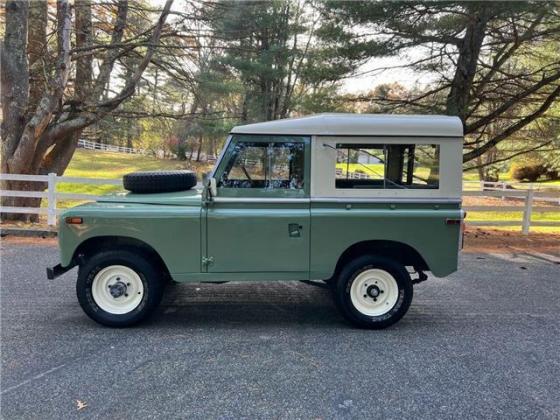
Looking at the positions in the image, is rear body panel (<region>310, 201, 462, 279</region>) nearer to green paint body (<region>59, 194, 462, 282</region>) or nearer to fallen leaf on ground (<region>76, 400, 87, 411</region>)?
green paint body (<region>59, 194, 462, 282</region>)

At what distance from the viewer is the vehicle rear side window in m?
4.27

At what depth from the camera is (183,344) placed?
12.9 ft

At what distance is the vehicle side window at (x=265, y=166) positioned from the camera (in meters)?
4.23

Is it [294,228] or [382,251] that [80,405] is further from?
[382,251]

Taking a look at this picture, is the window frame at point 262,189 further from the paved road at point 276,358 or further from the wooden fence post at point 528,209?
the wooden fence post at point 528,209

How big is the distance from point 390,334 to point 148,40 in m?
9.34

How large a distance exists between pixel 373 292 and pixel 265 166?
1729 millimetres

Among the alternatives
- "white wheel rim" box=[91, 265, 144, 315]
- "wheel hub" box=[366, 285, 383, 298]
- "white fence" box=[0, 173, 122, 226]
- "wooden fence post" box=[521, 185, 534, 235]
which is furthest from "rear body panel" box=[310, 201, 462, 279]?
"wooden fence post" box=[521, 185, 534, 235]

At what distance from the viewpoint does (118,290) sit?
428 cm

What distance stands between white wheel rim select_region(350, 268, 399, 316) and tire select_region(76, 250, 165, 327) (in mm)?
2049

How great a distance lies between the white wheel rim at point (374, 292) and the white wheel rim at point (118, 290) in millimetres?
2231

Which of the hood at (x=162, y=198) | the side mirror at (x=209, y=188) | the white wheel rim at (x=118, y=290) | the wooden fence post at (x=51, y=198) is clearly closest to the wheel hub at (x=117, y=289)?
the white wheel rim at (x=118, y=290)

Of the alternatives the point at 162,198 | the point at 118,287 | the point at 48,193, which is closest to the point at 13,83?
the point at 48,193

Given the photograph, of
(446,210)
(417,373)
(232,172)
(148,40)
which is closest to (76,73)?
(148,40)
